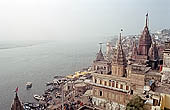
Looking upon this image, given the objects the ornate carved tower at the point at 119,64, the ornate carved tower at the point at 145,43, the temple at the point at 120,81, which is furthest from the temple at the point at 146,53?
the ornate carved tower at the point at 119,64

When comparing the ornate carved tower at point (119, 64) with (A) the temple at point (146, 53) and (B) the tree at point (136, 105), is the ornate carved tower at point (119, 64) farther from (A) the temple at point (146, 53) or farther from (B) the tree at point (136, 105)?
(B) the tree at point (136, 105)

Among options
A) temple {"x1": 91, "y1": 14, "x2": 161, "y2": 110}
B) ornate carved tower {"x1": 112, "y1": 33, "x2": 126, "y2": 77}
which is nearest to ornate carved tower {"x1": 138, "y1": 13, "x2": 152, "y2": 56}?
temple {"x1": 91, "y1": 14, "x2": 161, "y2": 110}

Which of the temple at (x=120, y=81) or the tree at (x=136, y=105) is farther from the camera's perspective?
the temple at (x=120, y=81)

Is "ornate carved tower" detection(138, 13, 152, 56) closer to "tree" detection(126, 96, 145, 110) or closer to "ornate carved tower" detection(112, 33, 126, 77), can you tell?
"ornate carved tower" detection(112, 33, 126, 77)

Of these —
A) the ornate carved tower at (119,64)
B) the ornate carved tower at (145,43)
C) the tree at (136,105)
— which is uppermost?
the ornate carved tower at (145,43)

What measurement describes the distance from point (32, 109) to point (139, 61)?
20274 mm

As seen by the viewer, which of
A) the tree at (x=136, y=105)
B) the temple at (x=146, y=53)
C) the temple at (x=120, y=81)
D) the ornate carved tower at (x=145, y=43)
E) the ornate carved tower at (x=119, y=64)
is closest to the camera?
the tree at (x=136, y=105)

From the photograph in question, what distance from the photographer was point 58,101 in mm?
31922

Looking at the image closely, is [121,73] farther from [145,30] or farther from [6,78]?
[6,78]

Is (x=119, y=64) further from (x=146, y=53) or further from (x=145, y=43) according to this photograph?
(x=145, y=43)

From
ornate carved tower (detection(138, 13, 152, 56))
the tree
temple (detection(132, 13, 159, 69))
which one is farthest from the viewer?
ornate carved tower (detection(138, 13, 152, 56))

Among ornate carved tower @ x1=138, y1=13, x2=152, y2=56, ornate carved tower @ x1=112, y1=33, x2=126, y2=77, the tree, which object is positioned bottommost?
the tree

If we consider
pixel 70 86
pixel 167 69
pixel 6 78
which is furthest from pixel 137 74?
pixel 6 78

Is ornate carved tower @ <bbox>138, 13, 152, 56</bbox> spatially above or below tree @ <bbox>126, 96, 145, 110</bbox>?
above
